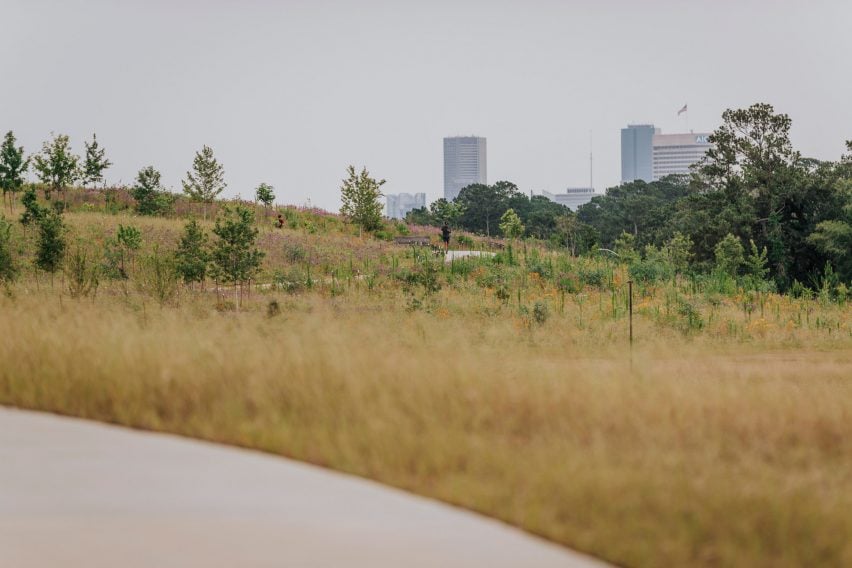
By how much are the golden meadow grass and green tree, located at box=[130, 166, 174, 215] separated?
72.2 ft

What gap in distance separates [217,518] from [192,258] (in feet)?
45.9

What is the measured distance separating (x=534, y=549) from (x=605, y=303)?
14373 millimetres

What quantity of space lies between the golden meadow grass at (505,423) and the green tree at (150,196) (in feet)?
72.2

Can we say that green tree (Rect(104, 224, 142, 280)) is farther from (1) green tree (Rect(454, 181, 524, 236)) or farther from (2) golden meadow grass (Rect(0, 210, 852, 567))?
(1) green tree (Rect(454, 181, 524, 236))

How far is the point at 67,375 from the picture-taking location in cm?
689

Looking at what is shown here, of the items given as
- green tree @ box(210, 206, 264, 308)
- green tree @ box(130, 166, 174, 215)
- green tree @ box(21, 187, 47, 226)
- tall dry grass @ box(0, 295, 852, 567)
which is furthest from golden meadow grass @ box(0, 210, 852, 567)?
green tree @ box(130, 166, 174, 215)

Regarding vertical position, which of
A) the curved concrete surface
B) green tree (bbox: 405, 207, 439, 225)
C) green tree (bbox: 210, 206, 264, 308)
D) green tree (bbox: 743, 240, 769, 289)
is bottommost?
the curved concrete surface

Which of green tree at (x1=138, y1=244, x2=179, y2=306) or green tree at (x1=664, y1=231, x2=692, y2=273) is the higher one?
green tree at (x1=664, y1=231, x2=692, y2=273)

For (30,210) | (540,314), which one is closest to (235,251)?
(540,314)

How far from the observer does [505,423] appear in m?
5.68

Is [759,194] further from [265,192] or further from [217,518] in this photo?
[217,518]

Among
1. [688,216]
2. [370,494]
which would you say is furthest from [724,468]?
[688,216]

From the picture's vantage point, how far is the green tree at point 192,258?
58.5ft

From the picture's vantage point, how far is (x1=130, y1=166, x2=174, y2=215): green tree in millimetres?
30422
